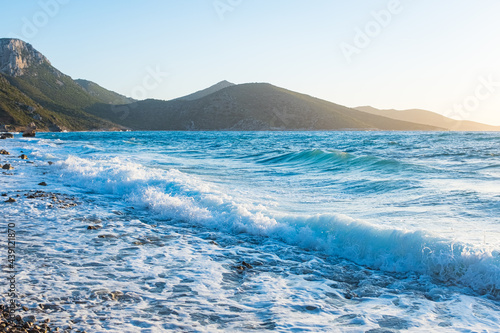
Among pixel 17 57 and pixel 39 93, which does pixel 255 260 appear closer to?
pixel 39 93

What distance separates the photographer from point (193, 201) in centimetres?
1012

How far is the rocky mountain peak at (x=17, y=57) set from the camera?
144000 millimetres

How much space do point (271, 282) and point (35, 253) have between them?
11.9 feet

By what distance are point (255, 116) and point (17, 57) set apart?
340 ft

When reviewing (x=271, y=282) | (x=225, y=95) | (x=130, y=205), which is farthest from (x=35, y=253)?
(x=225, y=95)

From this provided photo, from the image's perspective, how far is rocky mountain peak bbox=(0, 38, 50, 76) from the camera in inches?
5669

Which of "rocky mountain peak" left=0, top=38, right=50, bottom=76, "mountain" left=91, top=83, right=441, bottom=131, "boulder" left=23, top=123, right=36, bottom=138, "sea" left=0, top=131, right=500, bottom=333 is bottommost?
"sea" left=0, top=131, right=500, bottom=333

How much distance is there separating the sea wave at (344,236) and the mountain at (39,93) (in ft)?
346

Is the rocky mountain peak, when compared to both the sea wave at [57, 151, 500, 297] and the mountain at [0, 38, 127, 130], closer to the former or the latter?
the mountain at [0, 38, 127, 130]

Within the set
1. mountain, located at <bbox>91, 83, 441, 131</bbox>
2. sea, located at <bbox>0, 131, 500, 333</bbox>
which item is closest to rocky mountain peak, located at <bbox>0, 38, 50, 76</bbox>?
mountain, located at <bbox>91, 83, 441, 131</bbox>

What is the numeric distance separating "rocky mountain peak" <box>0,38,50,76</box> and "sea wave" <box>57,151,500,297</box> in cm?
16253

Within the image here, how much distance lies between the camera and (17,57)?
491 ft

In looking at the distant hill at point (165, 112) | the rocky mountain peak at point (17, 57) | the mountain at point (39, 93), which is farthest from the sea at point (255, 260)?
the rocky mountain peak at point (17, 57)

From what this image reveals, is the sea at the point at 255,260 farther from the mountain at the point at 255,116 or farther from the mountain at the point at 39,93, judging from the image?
the mountain at the point at 255,116
